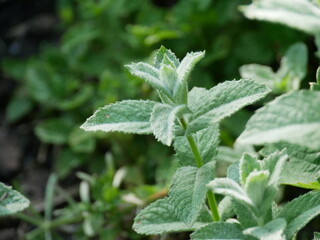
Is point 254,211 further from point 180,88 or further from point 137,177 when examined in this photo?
point 137,177

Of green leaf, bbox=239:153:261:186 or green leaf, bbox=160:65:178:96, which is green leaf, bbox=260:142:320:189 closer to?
green leaf, bbox=239:153:261:186

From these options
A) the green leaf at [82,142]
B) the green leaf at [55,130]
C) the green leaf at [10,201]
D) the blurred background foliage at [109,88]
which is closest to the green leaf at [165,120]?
the green leaf at [10,201]

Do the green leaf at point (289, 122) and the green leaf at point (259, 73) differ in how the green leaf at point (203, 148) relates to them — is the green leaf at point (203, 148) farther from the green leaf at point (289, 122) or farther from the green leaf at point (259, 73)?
the green leaf at point (259, 73)

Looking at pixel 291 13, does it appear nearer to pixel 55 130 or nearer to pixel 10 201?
pixel 10 201

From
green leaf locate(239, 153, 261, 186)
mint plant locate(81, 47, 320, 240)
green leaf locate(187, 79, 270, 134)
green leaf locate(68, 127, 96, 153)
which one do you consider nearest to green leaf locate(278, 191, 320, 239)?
mint plant locate(81, 47, 320, 240)

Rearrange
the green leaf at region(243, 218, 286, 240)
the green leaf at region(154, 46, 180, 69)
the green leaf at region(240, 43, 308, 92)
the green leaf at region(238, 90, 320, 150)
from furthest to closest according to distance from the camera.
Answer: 1. the green leaf at region(240, 43, 308, 92)
2. the green leaf at region(154, 46, 180, 69)
3. the green leaf at region(243, 218, 286, 240)
4. the green leaf at region(238, 90, 320, 150)

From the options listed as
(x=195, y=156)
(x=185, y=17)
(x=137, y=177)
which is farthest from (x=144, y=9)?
(x=195, y=156)
